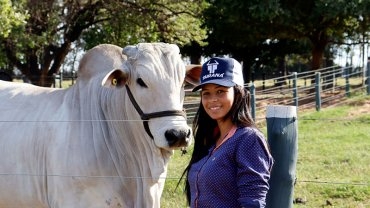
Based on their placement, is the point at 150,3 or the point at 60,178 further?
the point at 150,3

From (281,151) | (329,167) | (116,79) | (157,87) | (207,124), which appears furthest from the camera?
(329,167)

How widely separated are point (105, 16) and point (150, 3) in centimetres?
209

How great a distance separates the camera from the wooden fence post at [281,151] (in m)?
3.14

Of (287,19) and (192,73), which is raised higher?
(287,19)

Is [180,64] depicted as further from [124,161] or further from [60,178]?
[60,178]

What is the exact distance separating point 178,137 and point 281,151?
2.05 feet

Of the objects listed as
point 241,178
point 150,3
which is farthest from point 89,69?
point 150,3

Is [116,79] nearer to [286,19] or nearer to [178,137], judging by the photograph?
[178,137]

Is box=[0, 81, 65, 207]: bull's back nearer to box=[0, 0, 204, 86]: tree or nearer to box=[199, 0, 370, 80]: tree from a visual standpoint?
box=[199, 0, 370, 80]: tree

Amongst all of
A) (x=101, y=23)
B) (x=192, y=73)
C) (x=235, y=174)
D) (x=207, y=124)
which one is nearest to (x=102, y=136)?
(x=192, y=73)

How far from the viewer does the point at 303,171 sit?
291 inches

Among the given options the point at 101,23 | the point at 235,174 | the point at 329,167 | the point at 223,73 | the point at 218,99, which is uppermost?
the point at 101,23

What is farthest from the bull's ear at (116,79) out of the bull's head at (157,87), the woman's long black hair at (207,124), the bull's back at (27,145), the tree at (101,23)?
the tree at (101,23)

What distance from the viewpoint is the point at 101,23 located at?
69.3 ft
